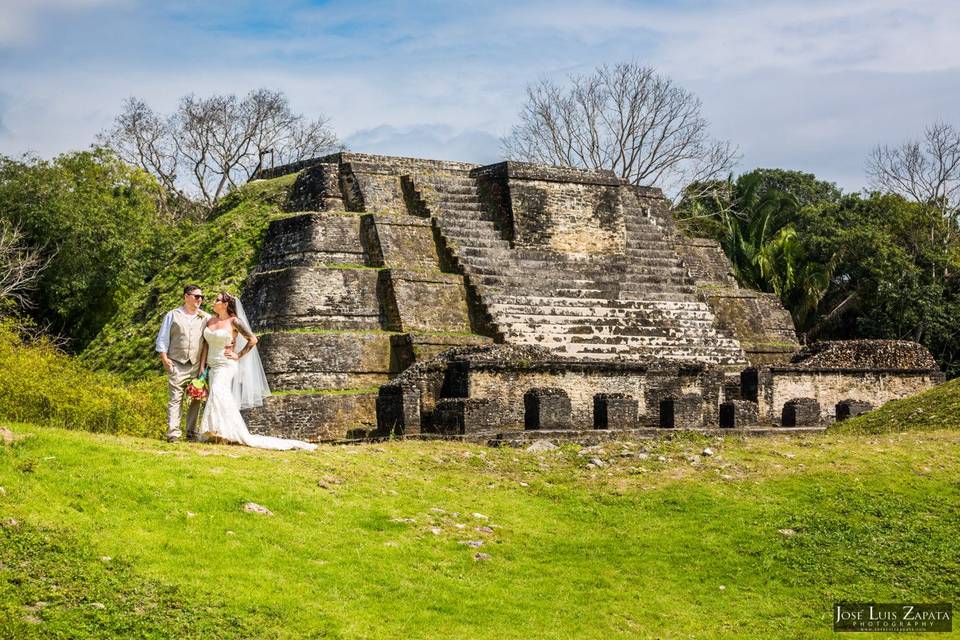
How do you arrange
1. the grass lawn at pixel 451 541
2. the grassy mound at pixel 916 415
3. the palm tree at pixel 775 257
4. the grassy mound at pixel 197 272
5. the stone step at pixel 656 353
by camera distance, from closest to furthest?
the grass lawn at pixel 451 541 < the grassy mound at pixel 916 415 < the stone step at pixel 656 353 < the grassy mound at pixel 197 272 < the palm tree at pixel 775 257

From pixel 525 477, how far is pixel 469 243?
874cm

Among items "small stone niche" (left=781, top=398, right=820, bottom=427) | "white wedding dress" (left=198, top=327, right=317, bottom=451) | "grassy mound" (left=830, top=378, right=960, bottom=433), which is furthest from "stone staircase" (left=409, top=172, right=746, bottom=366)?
"white wedding dress" (left=198, top=327, right=317, bottom=451)

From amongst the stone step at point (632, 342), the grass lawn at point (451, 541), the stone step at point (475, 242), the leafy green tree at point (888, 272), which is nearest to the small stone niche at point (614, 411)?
the stone step at point (632, 342)

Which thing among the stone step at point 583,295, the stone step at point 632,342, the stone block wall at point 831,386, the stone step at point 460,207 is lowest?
the stone block wall at point 831,386

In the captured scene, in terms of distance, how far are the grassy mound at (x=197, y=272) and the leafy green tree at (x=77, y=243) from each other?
3.83 m

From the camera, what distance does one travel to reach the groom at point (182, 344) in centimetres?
1233

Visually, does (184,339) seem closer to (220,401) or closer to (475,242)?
(220,401)

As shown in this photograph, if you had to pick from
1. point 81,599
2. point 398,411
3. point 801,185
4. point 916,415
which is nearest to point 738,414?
point 916,415

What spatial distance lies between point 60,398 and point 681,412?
8.27m

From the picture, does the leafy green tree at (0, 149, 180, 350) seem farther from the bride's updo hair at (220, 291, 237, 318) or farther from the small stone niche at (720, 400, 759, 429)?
the bride's updo hair at (220, 291, 237, 318)

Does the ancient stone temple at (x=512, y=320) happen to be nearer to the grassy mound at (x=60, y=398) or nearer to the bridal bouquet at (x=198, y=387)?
the grassy mound at (x=60, y=398)

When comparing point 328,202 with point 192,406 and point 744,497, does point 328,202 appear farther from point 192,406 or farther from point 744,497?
point 744,497

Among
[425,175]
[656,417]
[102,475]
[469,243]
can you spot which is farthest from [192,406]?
[425,175]

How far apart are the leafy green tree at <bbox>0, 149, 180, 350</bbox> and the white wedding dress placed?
15.6 meters
